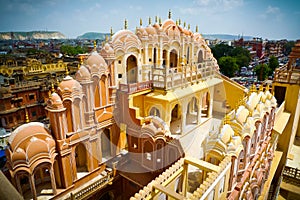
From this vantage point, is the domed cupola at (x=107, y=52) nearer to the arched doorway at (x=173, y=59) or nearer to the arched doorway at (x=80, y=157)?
the arched doorway at (x=80, y=157)

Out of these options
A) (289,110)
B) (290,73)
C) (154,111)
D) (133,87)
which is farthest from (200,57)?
(133,87)

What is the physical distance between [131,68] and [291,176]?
14.3 m

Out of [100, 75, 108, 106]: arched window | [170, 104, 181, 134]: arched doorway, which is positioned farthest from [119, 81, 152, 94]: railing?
[170, 104, 181, 134]: arched doorway

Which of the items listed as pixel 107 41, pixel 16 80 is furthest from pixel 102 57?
pixel 16 80

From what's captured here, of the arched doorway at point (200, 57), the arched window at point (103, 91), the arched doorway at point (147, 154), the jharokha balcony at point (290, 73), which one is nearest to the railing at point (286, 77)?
the jharokha balcony at point (290, 73)

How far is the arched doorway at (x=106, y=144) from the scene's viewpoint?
1498cm

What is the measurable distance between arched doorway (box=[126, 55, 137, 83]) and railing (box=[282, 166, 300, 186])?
13.3m

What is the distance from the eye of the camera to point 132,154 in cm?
1445

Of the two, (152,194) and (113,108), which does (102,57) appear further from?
(152,194)

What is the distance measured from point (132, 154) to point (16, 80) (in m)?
25.1

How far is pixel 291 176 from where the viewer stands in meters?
14.9

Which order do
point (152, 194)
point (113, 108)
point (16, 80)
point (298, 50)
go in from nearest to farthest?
point (152, 194) < point (113, 108) < point (298, 50) < point (16, 80)

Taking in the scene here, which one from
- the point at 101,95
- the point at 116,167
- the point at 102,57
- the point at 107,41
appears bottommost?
the point at 116,167

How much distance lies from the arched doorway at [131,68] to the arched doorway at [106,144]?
474 centimetres
